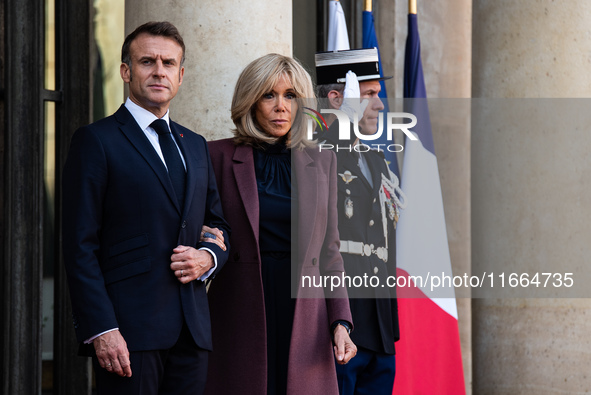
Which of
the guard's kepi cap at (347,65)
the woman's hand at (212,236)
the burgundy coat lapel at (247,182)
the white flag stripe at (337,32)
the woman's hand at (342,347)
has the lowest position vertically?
the woman's hand at (342,347)

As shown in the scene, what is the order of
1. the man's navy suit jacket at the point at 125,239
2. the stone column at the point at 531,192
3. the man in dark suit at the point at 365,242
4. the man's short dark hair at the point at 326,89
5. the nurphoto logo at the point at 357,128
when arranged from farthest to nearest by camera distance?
1. the stone column at the point at 531,192
2. the man's short dark hair at the point at 326,89
3. the man in dark suit at the point at 365,242
4. the nurphoto logo at the point at 357,128
5. the man's navy suit jacket at the point at 125,239

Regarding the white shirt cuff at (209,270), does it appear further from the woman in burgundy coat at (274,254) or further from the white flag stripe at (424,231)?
the white flag stripe at (424,231)

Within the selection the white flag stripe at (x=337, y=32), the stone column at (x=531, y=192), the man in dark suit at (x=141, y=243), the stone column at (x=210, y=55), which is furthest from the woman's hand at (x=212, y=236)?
the stone column at (x=531, y=192)

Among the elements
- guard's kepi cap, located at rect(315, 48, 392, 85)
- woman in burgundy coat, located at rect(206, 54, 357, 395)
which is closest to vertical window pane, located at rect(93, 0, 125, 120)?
guard's kepi cap, located at rect(315, 48, 392, 85)

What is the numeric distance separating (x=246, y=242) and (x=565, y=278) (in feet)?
10.6

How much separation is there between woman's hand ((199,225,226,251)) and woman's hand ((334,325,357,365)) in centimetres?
62

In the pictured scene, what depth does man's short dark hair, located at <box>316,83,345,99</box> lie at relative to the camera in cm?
459

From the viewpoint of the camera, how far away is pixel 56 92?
4.78 m

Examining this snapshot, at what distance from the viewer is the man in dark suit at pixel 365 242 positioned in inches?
160

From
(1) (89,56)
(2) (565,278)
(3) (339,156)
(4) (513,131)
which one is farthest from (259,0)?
(2) (565,278)

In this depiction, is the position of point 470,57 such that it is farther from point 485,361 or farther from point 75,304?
point 75,304

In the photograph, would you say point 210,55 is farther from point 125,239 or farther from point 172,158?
point 125,239

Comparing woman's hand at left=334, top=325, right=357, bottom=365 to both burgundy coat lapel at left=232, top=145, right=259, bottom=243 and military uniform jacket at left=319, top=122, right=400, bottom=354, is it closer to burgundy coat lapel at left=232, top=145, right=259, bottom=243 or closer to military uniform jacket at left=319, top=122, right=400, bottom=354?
burgundy coat lapel at left=232, top=145, right=259, bottom=243

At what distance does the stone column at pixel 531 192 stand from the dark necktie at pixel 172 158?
354 centimetres
